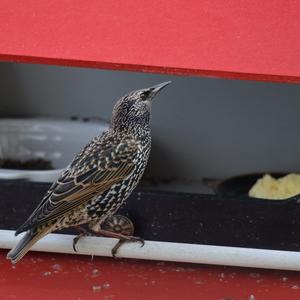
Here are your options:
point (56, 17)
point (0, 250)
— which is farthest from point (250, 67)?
point (0, 250)

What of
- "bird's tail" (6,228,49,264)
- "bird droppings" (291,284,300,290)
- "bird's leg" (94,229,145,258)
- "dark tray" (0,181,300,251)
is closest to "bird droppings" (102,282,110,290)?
"bird's leg" (94,229,145,258)

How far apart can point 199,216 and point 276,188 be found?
1.68ft

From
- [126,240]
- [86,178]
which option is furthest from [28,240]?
[126,240]

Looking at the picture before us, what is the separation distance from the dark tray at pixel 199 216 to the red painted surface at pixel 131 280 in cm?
15

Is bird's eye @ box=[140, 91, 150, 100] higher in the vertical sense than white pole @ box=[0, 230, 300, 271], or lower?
higher

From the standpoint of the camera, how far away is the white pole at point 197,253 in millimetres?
3186

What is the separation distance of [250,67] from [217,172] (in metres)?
1.38

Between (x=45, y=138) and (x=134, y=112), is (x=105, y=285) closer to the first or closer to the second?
(x=134, y=112)

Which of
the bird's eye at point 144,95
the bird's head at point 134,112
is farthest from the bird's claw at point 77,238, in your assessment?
the bird's eye at point 144,95

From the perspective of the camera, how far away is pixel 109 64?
9.57 ft

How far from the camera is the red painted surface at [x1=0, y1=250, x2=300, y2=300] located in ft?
10.4

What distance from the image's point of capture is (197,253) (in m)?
3.20

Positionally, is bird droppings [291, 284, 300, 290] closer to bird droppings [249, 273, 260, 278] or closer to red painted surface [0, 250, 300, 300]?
red painted surface [0, 250, 300, 300]

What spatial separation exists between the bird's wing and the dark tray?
0.16 meters
